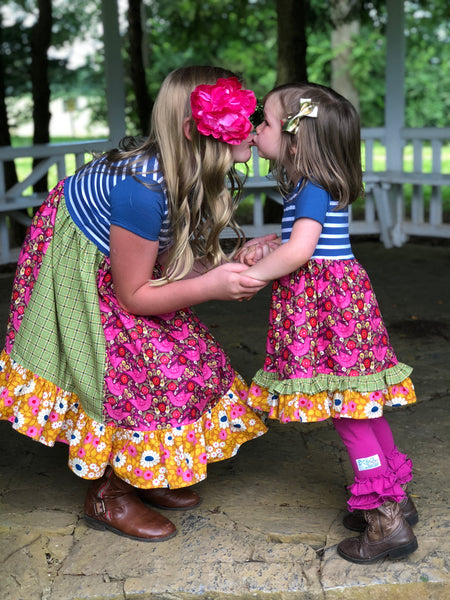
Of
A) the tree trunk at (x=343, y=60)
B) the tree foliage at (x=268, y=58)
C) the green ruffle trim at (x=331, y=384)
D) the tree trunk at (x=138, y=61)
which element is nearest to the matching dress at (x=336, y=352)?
the green ruffle trim at (x=331, y=384)

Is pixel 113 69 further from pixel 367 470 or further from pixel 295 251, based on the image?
pixel 367 470

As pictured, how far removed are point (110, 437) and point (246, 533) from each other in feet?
1.59

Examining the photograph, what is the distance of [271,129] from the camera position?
2088mm

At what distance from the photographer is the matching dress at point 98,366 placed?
222 centimetres

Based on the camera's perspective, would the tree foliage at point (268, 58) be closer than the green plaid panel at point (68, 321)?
No

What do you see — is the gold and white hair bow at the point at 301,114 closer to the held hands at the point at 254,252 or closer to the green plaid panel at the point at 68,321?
the held hands at the point at 254,252

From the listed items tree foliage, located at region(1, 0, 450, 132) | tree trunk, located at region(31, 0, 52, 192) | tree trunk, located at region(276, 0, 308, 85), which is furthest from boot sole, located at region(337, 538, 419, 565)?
tree foliage, located at region(1, 0, 450, 132)

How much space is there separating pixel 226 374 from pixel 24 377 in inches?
24.1

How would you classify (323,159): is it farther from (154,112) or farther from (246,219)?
(246,219)

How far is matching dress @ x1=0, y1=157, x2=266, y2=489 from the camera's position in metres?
2.22

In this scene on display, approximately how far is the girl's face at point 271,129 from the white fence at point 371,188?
3773mm

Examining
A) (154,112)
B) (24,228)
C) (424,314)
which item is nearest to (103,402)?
(154,112)

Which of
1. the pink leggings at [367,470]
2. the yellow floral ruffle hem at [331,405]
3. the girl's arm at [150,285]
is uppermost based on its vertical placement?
the girl's arm at [150,285]

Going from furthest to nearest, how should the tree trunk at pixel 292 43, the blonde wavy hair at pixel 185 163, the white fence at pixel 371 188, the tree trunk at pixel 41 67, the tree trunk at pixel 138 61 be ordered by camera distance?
the tree trunk at pixel 138 61, the tree trunk at pixel 41 67, the tree trunk at pixel 292 43, the white fence at pixel 371 188, the blonde wavy hair at pixel 185 163
